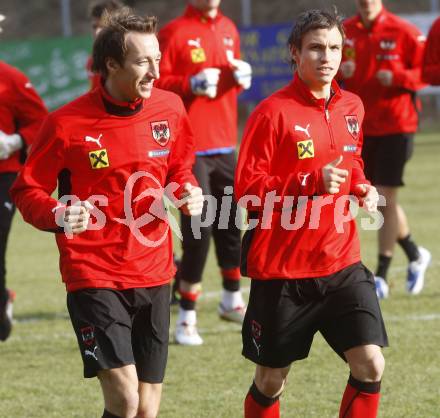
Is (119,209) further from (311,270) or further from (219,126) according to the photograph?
(219,126)

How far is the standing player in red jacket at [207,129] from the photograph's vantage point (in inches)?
294

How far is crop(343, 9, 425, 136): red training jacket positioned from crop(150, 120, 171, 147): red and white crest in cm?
398

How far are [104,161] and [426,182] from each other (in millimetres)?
11993

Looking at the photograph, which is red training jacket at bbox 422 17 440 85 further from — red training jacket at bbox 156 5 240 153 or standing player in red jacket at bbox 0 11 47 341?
standing player in red jacket at bbox 0 11 47 341

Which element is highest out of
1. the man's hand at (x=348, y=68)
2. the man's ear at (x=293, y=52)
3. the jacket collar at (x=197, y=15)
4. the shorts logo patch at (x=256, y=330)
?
the man's ear at (x=293, y=52)

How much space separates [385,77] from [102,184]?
13.7 ft

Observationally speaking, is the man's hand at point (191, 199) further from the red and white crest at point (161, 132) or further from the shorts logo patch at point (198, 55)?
the shorts logo patch at point (198, 55)

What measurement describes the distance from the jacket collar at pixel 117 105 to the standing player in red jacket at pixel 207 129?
263 centimetres

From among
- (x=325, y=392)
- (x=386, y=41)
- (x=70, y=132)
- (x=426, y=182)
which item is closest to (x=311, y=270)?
(x=70, y=132)

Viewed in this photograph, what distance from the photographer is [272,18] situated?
31422 mm

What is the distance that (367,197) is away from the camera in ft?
15.2

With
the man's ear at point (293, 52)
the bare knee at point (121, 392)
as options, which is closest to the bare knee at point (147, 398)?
the bare knee at point (121, 392)

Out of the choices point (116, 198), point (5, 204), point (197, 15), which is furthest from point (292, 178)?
point (197, 15)

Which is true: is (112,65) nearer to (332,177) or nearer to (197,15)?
(332,177)
